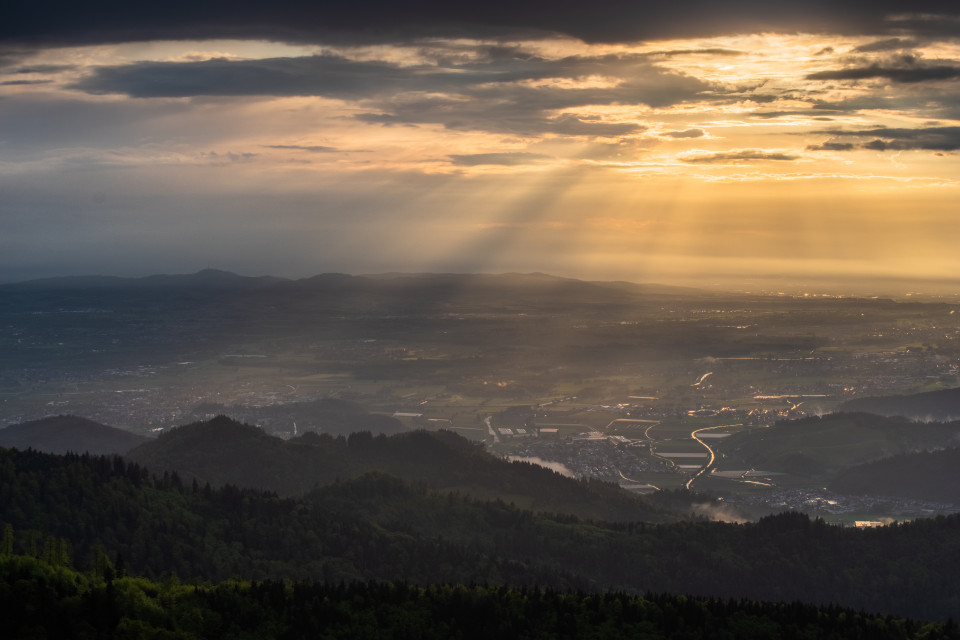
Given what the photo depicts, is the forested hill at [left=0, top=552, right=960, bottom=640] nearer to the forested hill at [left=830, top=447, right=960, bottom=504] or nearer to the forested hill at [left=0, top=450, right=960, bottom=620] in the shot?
the forested hill at [left=0, top=450, right=960, bottom=620]

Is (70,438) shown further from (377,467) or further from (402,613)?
(402,613)

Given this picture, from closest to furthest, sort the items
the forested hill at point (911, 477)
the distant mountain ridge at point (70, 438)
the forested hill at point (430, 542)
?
the forested hill at point (430, 542) < the forested hill at point (911, 477) < the distant mountain ridge at point (70, 438)

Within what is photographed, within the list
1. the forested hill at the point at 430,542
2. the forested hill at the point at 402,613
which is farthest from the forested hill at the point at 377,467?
the forested hill at the point at 402,613

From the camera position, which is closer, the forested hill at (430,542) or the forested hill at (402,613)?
the forested hill at (402,613)

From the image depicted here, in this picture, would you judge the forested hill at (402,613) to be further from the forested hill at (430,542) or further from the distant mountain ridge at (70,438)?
the distant mountain ridge at (70,438)

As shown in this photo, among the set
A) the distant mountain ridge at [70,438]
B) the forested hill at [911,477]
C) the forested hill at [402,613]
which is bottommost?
the forested hill at [911,477]

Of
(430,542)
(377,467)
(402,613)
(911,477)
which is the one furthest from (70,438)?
(911,477)

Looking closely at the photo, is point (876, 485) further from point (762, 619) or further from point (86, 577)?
point (86, 577)

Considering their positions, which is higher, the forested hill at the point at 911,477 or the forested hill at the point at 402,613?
the forested hill at the point at 402,613
